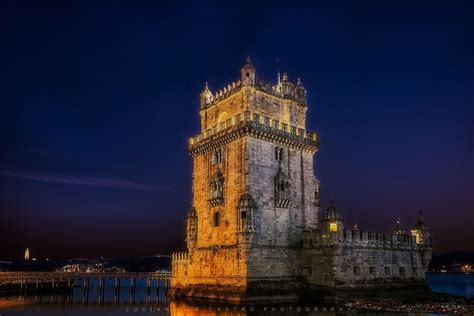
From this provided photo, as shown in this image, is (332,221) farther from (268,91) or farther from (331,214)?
(268,91)

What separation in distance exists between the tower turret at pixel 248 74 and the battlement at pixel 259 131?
3.61m

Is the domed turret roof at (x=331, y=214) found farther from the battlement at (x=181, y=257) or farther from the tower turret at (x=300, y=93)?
the battlement at (x=181, y=257)

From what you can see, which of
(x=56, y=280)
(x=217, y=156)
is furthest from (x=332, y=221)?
(x=56, y=280)

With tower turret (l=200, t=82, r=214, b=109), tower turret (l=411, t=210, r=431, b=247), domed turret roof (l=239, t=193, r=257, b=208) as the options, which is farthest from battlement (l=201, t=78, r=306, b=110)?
tower turret (l=411, t=210, r=431, b=247)

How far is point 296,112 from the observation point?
173 ft

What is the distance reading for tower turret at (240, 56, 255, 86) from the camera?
159 ft

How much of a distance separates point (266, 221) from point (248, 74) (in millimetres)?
15075

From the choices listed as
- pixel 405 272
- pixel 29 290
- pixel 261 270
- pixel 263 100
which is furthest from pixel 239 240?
pixel 29 290

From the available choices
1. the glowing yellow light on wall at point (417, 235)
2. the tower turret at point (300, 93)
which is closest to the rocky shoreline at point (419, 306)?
the glowing yellow light on wall at point (417, 235)

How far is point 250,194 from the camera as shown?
44.8 meters

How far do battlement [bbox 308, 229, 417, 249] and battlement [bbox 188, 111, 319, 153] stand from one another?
32.8ft

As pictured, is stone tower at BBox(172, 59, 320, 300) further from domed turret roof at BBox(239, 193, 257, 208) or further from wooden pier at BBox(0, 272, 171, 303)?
wooden pier at BBox(0, 272, 171, 303)

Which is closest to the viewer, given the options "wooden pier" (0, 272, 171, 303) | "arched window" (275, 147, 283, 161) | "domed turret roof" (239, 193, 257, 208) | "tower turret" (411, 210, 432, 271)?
"domed turret roof" (239, 193, 257, 208)

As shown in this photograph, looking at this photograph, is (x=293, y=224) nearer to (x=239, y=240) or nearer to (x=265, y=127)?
(x=239, y=240)
